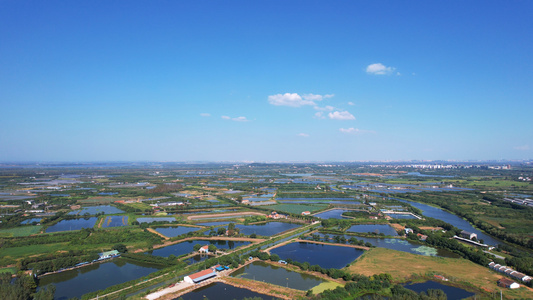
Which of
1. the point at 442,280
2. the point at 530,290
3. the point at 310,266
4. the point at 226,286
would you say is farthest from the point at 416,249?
the point at 226,286

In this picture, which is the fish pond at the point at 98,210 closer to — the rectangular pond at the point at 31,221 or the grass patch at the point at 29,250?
the rectangular pond at the point at 31,221

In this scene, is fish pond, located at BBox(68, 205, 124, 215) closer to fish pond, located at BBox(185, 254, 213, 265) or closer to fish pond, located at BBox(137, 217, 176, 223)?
fish pond, located at BBox(137, 217, 176, 223)

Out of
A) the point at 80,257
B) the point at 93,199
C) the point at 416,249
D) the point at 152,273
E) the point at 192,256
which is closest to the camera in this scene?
the point at 152,273

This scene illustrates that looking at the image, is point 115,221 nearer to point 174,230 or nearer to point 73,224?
point 73,224

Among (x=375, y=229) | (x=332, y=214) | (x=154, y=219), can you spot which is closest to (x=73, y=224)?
(x=154, y=219)

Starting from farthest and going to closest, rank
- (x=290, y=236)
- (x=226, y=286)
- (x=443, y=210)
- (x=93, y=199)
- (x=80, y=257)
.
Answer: (x=93, y=199) < (x=443, y=210) < (x=290, y=236) < (x=80, y=257) < (x=226, y=286)

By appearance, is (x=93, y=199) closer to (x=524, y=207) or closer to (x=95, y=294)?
(x=95, y=294)
